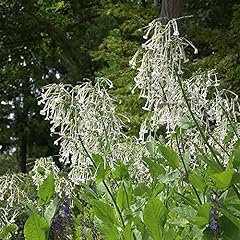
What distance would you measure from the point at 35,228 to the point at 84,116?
57 centimetres

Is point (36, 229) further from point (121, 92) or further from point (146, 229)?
point (121, 92)

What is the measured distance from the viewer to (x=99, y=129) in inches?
96.9

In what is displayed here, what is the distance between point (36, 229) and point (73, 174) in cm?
99

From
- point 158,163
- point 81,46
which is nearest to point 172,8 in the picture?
point 81,46

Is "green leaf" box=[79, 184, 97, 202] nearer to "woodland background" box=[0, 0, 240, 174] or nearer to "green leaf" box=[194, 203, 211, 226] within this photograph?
"green leaf" box=[194, 203, 211, 226]

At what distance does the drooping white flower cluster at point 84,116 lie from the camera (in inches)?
93.6

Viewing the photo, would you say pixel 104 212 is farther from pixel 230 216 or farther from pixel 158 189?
pixel 230 216

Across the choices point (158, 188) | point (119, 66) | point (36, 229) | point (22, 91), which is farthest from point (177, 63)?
point (22, 91)

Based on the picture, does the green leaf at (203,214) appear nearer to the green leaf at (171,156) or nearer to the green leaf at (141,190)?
the green leaf at (171,156)

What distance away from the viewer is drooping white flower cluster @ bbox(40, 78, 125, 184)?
2.38m

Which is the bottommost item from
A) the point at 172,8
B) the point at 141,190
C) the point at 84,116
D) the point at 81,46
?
the point at 141,190

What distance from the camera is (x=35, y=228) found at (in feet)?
6.43

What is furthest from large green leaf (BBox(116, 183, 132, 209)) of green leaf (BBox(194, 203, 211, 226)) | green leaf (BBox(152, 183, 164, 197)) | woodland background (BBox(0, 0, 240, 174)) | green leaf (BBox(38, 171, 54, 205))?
woodland background (BBox(0, 0, 240, 174))

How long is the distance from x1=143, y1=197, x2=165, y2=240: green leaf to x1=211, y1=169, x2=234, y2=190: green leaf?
6.9 inches
